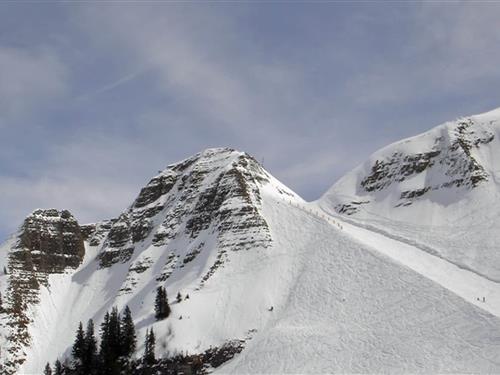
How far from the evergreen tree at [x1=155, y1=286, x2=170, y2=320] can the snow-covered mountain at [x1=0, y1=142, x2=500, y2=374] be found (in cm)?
144

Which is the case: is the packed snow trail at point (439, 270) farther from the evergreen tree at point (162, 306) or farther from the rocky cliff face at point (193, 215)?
the evergreen tree at point (162, 306)

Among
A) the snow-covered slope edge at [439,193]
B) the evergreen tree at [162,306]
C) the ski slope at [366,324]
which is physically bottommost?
the ski slope at [366,324]

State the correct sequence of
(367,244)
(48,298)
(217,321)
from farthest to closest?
(48,298) < (367,244) < (217,321)

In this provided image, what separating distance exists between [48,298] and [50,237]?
20828mm

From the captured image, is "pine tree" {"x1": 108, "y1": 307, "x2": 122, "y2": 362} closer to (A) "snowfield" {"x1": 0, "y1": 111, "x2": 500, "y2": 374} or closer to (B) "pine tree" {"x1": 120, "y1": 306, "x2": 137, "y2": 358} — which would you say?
(B) "pine tree" {"x1": 120, "y1": 306, "x2": 137, "y2": 358}

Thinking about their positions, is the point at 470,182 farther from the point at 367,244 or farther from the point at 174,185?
the point at 174,185

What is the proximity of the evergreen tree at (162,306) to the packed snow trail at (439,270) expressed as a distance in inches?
1270

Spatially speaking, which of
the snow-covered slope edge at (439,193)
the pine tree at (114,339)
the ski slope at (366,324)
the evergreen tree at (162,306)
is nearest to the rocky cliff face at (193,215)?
the evergreen tree at (162,306)

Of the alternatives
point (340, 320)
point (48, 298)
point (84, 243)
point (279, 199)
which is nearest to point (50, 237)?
point (84, 243)

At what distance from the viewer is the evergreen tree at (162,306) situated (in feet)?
334

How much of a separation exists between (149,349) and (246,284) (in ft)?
62.9

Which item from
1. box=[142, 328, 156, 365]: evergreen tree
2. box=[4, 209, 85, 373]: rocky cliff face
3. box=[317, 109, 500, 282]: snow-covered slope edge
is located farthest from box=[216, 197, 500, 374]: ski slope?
box=[4, 209, 85, 373]: rocky cliff face

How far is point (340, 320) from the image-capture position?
93562 millimetres

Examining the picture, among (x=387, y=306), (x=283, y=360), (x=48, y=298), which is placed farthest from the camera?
(x=48, y=298)
